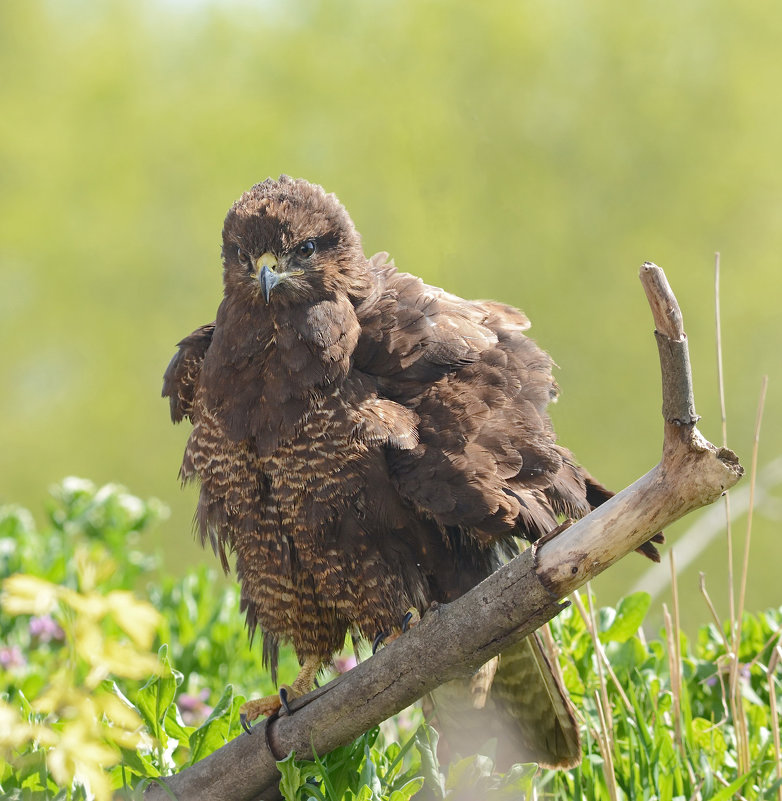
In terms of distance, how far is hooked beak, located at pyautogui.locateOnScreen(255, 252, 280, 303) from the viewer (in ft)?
7.24

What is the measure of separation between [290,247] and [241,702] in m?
1.21

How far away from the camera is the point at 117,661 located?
3.71ft

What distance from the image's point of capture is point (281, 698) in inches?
87.6

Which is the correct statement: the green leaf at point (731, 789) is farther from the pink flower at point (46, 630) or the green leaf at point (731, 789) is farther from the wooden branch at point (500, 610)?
the pink flower at point (46, 630)

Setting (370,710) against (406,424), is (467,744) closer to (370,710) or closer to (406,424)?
(370,710)

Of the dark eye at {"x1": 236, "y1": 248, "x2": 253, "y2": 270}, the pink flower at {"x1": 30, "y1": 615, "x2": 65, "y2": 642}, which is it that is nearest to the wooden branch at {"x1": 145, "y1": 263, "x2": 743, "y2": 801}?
the dark eye at {"x1": 236, "y1": 248, "x2": 253, "y2": 270}

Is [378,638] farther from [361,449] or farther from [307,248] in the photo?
[307,248]

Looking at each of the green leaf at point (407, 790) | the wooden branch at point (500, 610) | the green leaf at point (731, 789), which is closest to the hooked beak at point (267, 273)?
the wooden branch at point (500, 610)

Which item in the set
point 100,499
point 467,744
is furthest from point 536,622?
point 100,499

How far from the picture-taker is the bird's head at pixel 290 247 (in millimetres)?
2277

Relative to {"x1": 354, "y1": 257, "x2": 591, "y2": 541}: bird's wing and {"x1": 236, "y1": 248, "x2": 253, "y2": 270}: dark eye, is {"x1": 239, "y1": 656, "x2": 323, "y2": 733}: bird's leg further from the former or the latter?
{"x1": 236, "y1": 248, "x2": 253, "y2": 270}: dark eye

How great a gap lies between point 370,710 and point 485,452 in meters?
0.59

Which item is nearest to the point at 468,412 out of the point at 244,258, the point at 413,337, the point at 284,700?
the point at 413,337

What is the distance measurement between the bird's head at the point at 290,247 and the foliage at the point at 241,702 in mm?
733
